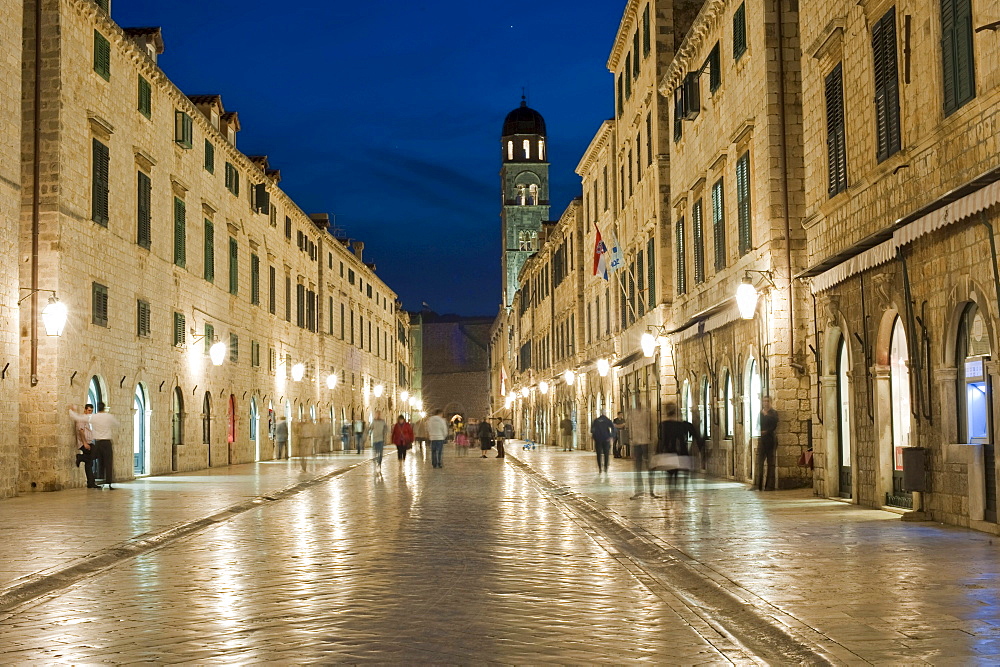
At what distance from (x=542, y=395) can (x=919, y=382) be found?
5480 centimetres

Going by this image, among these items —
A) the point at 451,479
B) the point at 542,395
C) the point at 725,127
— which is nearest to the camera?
the point at 725,127

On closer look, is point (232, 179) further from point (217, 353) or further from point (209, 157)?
point (217, 353)

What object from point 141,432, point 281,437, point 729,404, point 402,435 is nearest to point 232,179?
point 281,437

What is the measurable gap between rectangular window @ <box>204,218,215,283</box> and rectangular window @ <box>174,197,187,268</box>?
8.41ft

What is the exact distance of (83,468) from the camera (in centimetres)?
2627

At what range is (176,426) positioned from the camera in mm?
34000

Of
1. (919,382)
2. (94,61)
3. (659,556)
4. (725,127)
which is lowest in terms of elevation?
(659,556)

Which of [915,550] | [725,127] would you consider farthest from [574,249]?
[915,550]

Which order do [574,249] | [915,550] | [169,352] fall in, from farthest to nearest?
[574,249], [169,352], [915,550]

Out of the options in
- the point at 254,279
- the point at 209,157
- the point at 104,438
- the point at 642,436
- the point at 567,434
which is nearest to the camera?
the point at 642,436

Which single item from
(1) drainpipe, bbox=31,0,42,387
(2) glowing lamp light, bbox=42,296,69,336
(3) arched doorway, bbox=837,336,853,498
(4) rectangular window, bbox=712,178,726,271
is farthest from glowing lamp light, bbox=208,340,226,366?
(3) arched doorway, bbox=837,336,853,498

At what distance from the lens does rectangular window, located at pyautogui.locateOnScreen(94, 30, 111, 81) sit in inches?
1076

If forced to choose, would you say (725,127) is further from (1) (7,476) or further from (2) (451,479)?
(1) (7,476)

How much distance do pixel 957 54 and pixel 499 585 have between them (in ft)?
27.0
